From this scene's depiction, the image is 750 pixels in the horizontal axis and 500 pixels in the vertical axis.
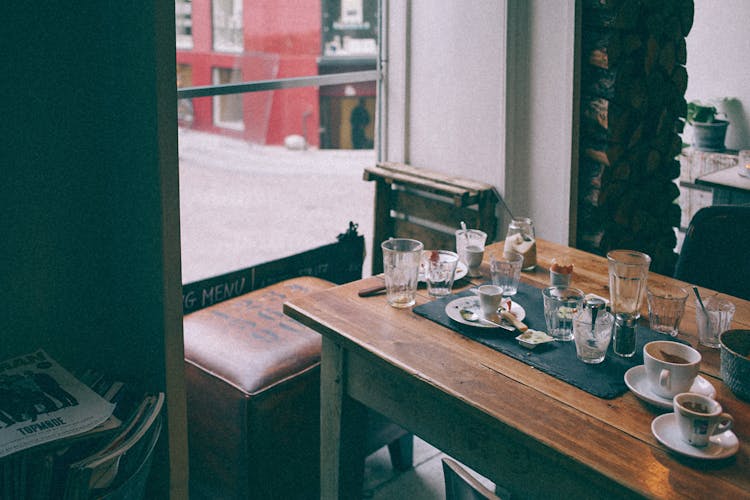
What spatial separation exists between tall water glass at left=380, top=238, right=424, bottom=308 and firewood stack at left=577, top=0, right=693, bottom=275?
1288 millimetres

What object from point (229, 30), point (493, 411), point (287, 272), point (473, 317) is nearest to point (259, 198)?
point (229, 30)

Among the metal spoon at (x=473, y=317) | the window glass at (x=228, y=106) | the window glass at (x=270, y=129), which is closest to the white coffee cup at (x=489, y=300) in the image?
the metal spoon at (x=473, y=317)

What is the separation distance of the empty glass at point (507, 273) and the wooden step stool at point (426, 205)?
107cm

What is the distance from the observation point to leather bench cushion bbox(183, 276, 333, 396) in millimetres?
2037

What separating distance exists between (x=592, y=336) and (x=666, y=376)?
0.56 ft

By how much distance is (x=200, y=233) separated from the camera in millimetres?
4055

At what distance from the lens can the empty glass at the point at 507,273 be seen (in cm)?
181

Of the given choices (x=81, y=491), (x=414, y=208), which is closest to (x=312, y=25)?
(x=414, y=208)

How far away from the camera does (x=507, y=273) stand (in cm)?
182

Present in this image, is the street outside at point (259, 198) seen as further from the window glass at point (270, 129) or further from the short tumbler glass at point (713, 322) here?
the short tumbler glass at point (713, 322)

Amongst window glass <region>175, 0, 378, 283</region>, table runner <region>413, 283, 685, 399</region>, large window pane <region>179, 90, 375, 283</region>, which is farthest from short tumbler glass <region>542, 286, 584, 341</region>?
large window pane <region>179, 90, 375, 283</region>

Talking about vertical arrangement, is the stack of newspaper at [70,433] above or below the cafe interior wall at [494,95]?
below

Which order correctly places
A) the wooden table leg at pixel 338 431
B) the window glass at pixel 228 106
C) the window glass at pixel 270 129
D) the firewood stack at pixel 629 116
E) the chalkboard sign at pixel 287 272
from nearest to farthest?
the wooden table leg at pixel 338 431
the chalkboard sign at pixel 287 272
the firewood stack at pixel 629 116
the window glass at pixel 270 129
the window glass at pixel 228 106

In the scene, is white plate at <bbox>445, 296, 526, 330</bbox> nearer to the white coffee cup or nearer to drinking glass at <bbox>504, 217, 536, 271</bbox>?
the white coffee cup
